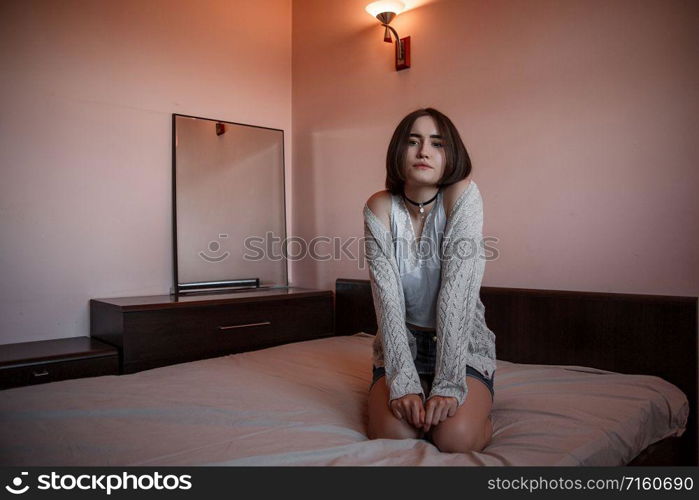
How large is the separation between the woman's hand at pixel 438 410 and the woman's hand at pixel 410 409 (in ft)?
0.05

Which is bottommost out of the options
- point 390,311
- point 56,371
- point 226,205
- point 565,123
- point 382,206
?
point 56,371

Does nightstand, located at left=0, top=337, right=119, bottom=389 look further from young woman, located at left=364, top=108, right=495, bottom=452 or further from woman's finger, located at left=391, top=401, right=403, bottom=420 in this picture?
woman's finger, located at left=391, top=401, right=403, bottom=420

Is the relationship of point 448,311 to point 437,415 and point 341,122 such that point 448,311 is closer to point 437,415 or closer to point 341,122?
point 437,415

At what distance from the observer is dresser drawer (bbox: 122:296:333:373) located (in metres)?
2.21

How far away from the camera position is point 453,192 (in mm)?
1469

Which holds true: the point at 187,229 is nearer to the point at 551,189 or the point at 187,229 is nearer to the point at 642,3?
the point at 551,189

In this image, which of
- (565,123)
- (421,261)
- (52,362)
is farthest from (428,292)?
(52,362)

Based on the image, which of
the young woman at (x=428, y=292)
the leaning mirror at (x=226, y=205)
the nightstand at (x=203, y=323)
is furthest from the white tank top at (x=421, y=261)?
the leaning mirror at (x=226, y=205)

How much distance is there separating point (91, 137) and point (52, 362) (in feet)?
3.57

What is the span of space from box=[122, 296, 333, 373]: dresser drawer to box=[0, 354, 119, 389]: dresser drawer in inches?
2.8

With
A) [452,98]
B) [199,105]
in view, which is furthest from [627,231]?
[199,105]

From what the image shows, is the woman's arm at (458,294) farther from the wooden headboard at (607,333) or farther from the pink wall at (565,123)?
the pink wall at (565,123)
